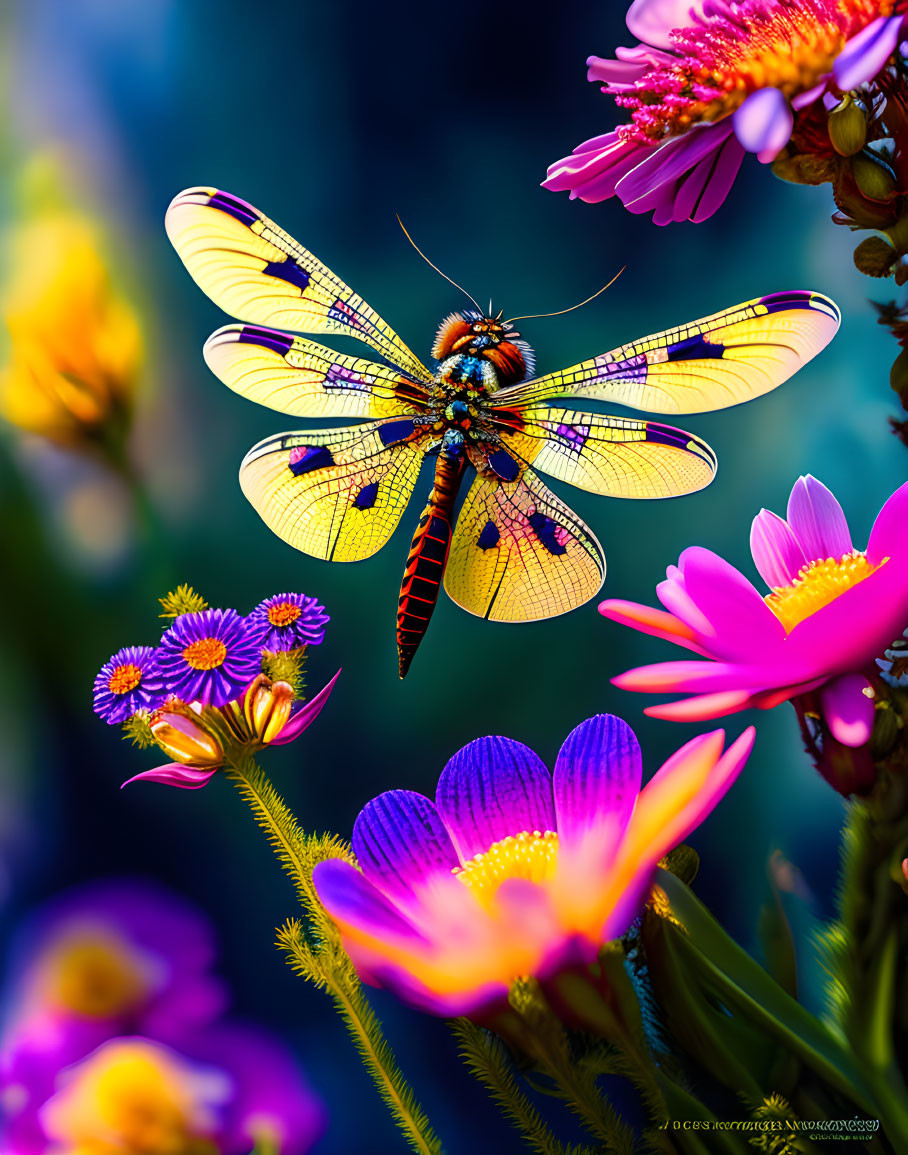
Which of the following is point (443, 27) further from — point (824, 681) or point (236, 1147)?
point (236, 1147)

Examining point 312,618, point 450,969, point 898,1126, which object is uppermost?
point 312,618

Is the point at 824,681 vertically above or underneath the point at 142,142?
underneath

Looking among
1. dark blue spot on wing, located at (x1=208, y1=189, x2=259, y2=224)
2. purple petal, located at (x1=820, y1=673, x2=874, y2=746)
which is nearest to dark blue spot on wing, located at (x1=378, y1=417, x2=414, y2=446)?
dark blue spot on wing, located at (x1=208, y1=189, x2=259, y2=224)

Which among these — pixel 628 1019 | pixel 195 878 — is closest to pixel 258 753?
pixel 195 878

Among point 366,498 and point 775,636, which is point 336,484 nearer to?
point 366,498

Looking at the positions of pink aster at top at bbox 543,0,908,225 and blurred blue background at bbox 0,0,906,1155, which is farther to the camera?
blurred blue background at bbox 0,0,906,1155

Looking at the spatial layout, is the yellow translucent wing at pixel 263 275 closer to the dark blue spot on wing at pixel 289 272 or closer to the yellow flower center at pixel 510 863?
the dark blue spot on wing at pixel 289 272

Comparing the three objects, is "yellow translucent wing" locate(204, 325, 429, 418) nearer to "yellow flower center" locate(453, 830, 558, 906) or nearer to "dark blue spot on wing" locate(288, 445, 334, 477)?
"dark blue spot on wing" locate(288, 445, 334, 477)
